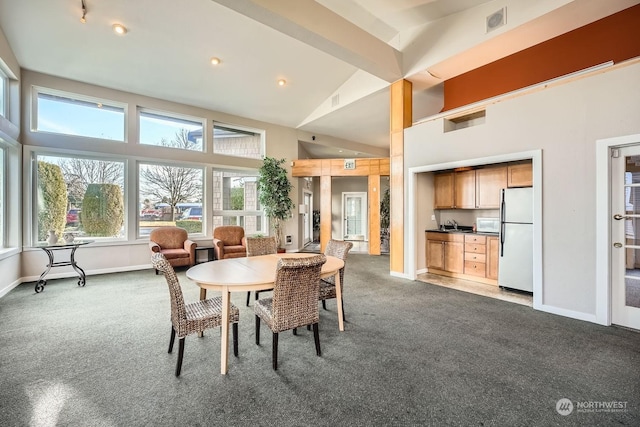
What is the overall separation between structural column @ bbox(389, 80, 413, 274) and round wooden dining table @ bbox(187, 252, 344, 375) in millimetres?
2692

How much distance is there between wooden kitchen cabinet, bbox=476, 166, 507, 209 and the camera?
467cm

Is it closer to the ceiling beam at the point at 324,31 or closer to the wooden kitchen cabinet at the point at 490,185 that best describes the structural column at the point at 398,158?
the ceiling beam at the point at 324,31

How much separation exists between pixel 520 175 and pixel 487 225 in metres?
1.02

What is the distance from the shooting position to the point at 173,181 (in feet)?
21.1

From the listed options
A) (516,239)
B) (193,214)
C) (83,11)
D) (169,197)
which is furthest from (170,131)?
(516,239)

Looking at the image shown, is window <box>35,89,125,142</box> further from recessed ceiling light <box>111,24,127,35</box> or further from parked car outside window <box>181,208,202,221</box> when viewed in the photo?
parked car outside window <box>181,208,202,221</box>

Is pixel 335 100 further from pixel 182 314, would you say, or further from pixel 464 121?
pixel 182 314

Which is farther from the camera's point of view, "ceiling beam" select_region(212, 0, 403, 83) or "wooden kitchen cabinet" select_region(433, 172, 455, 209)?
"wooden kitchen cabinet" select_region(433, 172, 455, 209)

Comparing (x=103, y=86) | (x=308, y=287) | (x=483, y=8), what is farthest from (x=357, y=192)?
(x=308, y=287)

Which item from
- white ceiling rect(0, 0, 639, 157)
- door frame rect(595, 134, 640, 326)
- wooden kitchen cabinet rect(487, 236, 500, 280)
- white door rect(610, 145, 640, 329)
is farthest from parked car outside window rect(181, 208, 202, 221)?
white door rect(610, 145, 640, 329)

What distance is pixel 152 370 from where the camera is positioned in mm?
2211

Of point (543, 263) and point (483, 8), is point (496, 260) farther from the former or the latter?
point (483, 8)

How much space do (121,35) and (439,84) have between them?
5959mm

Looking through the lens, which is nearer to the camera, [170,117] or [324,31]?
[324,31]
